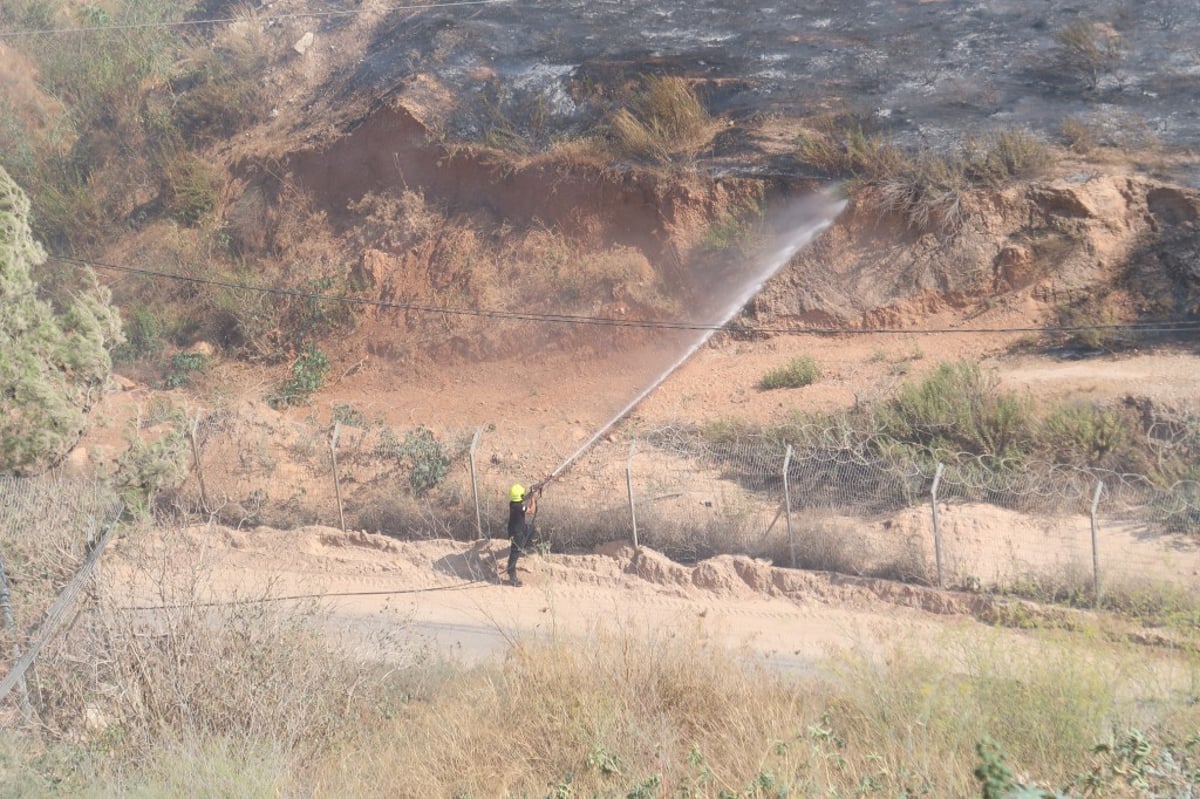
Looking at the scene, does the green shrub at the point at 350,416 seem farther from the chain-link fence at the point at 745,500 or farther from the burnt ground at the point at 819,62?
the burnt ground at the point at 819,62

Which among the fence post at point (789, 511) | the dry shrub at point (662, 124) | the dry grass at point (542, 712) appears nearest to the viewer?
the dry grass at point (542, 712)

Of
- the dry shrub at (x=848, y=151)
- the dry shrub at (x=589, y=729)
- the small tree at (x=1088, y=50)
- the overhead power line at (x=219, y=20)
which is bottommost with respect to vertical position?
the dry shrub at (x=589, y=729)

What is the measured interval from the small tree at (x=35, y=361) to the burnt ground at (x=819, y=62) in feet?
46.4

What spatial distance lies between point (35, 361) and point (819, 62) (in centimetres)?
1911

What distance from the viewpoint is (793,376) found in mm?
19203

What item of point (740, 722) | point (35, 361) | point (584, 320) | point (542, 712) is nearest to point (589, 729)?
point (542, 712)

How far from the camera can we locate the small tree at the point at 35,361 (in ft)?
38.9

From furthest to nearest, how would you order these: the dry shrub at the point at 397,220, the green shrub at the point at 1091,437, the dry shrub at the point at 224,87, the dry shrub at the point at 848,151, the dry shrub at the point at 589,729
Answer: the dry shrub at the point at 224,87, the dry shrub at the point at 397,220, the dry shrub at the point at 848,151, the green shrub at the point at 1091,437, the dry shrub at the point at 589,729

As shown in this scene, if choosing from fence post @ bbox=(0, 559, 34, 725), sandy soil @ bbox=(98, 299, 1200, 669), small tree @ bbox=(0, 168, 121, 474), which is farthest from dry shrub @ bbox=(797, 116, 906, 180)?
fence post @ bbox=(0, 559, 34, 725)

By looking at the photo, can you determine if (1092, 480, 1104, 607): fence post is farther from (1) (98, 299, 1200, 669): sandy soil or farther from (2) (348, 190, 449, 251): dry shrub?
(2) (348, 190, 449, 251): dry shrub

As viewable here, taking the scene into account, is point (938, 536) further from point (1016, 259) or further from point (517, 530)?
point (1016, 259)

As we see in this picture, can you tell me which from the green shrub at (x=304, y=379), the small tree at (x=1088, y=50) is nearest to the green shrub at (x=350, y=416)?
the green shrub at (x=304, y=379)

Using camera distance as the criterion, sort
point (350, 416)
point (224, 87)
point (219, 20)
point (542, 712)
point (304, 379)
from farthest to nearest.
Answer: point (219, 20) < point (224, 87) < point (304, 379) < point (350, 416) < point (542, 712)

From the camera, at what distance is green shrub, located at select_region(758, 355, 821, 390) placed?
1911 cm
